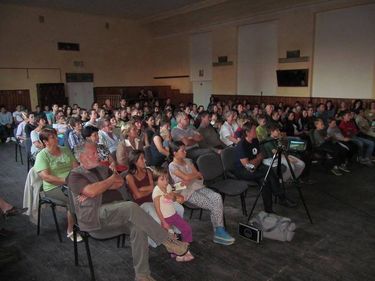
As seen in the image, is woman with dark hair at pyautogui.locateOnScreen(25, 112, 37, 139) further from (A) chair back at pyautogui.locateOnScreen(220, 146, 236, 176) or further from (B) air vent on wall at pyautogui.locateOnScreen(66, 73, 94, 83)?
(B) air vent on wall at pyautogui.locateOnScreen(66, 73, 94, 83)

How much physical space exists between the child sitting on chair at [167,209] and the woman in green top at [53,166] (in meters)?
1.02

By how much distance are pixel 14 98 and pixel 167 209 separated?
12625 mm

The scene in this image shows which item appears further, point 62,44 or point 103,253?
point 62,44

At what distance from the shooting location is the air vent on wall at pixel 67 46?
47.1ft

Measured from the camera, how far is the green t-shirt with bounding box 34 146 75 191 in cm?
339

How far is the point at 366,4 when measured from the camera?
32.3ft

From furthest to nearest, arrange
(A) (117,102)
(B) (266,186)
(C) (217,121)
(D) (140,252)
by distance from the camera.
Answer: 1. (A) (117,102)
2. (C) (217,121)
3. (B) (266,186)
4. (D) (140,252)

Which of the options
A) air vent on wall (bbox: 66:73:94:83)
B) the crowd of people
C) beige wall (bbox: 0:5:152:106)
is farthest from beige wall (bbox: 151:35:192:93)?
A: the crowd of people

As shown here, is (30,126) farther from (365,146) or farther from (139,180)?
(365,146)

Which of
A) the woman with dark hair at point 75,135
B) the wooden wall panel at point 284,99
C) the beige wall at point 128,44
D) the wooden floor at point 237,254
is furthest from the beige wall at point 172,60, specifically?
the wooden floor at point 237,254

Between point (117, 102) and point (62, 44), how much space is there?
3.54 metres

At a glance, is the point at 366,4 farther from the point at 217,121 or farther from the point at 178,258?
the point at 178,258

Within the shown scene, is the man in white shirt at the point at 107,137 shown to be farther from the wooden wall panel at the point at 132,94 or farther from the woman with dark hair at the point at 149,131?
the wooden wall panel at the point at 132,94

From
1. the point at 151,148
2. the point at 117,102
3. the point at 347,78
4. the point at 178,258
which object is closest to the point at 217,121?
the point at 151,148
